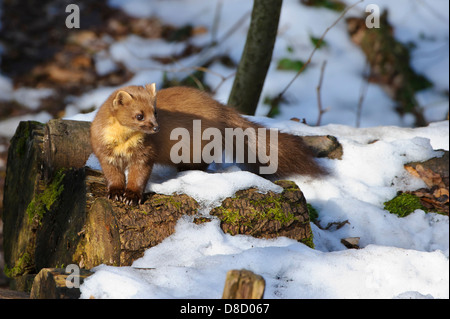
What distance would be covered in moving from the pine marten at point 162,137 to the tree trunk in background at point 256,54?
1.25m

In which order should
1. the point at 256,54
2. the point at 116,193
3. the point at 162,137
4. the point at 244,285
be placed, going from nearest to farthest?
the point at 244,285, the point at 116,193, the point at 162,137, the point at 256,54

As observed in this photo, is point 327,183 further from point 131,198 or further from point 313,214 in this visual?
point 131,198

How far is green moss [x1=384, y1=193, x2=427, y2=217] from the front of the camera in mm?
3646

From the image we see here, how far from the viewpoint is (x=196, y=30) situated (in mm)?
8133

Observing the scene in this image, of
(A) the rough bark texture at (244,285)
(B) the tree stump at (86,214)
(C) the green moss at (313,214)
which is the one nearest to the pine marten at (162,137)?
(B) the tree stump at (86,214)

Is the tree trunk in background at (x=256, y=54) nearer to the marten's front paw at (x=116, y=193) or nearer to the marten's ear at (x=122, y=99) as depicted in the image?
the marten's ear at (x=122, y=99)

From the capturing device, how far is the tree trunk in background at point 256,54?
15.4ft

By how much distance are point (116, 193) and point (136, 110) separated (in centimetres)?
50

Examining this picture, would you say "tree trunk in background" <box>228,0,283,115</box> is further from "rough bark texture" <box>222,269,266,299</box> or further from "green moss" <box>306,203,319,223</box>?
"rough bark texture" <box>222,269,266,299</box>

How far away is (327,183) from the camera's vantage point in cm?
377

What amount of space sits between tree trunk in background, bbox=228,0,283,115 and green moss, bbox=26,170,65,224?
2.17m

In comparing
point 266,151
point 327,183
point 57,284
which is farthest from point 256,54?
point 57,284

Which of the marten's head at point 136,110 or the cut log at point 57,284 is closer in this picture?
the cut log at point 57,284

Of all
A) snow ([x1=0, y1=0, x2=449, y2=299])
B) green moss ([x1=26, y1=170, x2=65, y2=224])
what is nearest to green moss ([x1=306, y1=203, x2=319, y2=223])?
snow ([x1=0, y1=0, x2=449, y2=299])
